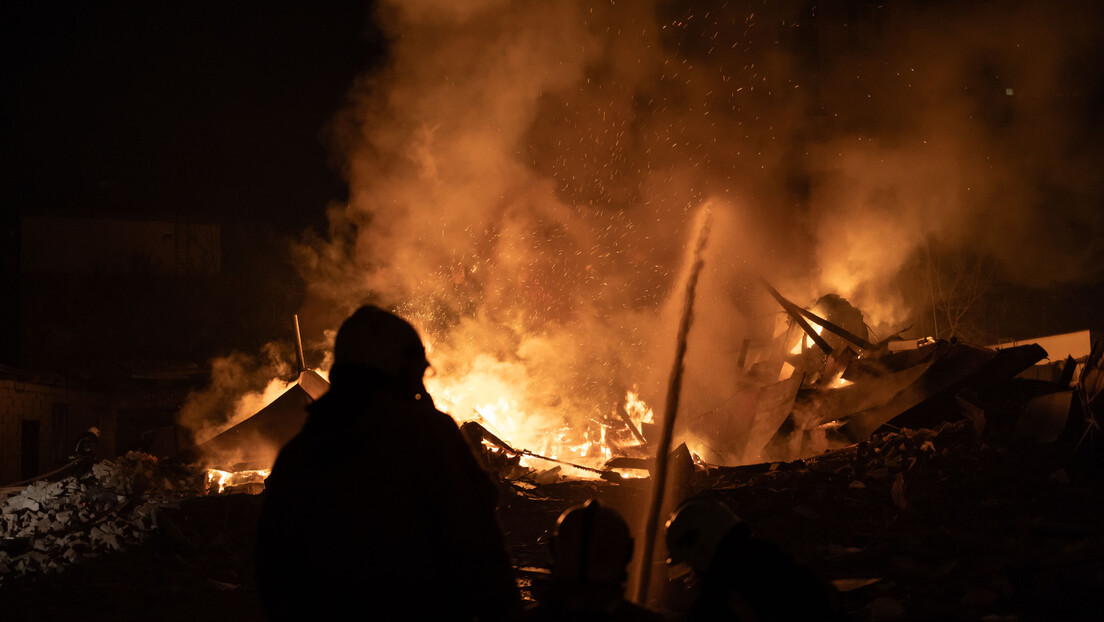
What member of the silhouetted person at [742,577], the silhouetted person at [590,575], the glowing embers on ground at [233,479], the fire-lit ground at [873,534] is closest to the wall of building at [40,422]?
the glowing embers on ground at [233,479]

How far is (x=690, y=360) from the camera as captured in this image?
1592 cm

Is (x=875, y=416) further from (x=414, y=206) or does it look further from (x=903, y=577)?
(x=414, y=206)

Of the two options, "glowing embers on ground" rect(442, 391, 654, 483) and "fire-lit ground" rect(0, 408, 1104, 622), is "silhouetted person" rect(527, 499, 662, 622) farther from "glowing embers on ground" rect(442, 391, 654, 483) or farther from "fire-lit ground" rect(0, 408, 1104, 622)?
"glowing embers on ground" rect(442, 391, 654, 483)

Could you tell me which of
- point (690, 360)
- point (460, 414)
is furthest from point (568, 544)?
point (690, 360)

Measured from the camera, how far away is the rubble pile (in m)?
8.80

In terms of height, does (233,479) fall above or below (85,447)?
below

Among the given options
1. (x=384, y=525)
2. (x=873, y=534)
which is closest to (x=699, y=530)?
(x=384, y=525)

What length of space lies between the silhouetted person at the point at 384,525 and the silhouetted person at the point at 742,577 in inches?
24.3

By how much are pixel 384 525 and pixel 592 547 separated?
584 millimetres

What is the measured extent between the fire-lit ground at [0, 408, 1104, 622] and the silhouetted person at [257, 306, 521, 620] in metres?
4.40

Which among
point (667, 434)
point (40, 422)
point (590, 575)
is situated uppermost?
point (40, 422)

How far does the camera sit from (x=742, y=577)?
7.07 ft

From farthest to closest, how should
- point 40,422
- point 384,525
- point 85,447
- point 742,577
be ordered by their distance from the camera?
point 40,422 → point 85,447 → point 742,577 → point 384,525

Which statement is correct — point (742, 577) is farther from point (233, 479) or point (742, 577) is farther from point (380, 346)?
point (233, 479)
